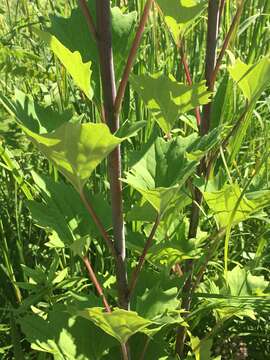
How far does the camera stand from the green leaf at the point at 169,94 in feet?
2.25

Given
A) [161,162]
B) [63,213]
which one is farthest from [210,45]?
[63,213]

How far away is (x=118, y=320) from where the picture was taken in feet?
2.24

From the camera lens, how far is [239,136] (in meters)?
1.07

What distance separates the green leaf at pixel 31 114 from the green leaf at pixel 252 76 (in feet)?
0.74

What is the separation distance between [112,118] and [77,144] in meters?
0.10

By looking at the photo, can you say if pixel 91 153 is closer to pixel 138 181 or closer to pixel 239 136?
pixel 138 181

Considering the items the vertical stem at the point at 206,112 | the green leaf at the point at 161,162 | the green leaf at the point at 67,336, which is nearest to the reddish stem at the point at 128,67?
the green leaf at the point at 161,162

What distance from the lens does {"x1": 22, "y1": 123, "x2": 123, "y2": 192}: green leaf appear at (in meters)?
0.56

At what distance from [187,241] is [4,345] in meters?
0.50

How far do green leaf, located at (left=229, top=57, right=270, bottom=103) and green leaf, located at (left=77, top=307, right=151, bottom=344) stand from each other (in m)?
0.31

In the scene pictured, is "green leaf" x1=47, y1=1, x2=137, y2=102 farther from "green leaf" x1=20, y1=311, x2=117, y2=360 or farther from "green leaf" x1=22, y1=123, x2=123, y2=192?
"green leaf" x1=20, y1=311, x2=117, y2=360

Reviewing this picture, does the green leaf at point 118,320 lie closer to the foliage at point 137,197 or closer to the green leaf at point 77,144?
the foliage at point 137,197

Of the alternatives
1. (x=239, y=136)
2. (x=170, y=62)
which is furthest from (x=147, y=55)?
(x=239, y=136)

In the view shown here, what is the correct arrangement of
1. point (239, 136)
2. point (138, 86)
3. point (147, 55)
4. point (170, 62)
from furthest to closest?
point (147, 55) < point (170, 62) < point (239, 136) < point (138, 86)
